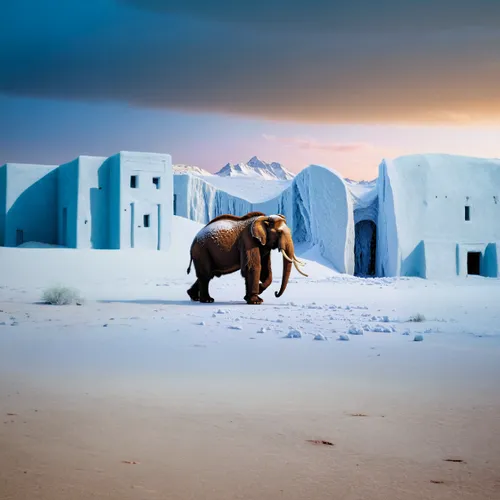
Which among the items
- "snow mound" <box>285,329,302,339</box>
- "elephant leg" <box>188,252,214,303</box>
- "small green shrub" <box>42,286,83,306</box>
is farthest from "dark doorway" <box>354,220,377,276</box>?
"snow mound" <box>285,329,302,339</box>

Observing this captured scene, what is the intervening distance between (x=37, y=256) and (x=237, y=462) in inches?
961

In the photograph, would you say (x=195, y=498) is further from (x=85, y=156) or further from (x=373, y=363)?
(x=85, y=156)

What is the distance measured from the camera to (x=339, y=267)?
33844 millimetres

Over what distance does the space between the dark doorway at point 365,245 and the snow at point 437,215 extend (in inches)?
114

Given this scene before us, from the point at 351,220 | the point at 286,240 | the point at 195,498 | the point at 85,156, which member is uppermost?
the point at 85,156

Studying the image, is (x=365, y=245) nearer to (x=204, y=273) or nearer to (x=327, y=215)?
(x=327, y=215)

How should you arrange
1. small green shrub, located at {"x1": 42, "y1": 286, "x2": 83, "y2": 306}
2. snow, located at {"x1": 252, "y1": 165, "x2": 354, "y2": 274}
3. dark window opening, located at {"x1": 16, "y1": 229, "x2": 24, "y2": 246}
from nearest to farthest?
1. small green shrub, located at {"x1": 42, "y1": 286, "x2": 83, "y2": 306}
2. dark window opening, located at {"x1": 16, "y1": 229, "x2": 24, "y2": 246}
3. snow, located at {"x1": 252, "y1": 165, "x2": 354, "y2": 274}

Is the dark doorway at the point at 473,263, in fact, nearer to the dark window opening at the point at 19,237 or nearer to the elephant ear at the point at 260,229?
the elephant ear at the point at 260,229

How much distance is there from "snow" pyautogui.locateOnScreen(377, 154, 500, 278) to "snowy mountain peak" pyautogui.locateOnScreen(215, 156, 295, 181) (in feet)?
234

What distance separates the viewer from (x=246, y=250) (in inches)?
522

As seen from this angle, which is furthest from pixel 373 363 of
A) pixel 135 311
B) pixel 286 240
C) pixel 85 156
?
pixel 85 156

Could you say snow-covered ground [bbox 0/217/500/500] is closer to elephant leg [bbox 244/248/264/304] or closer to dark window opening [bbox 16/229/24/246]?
elephant leg [bbox 244/248/264/304]

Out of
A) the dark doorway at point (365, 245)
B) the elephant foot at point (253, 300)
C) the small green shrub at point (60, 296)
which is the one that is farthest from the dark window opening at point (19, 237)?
the elephant foot at point (253, 300)

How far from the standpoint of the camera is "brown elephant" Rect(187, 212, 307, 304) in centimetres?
1319
